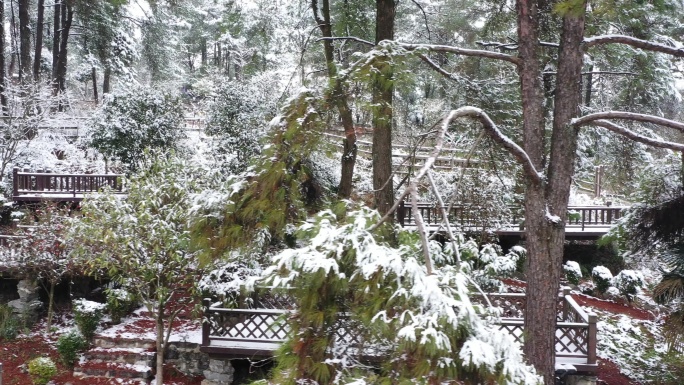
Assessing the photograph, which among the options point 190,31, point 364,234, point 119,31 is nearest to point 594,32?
point 364,234

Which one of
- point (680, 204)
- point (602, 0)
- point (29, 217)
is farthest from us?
point (29, 217)

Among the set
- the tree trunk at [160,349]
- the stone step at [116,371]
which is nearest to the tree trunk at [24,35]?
the stone step at [116,371]

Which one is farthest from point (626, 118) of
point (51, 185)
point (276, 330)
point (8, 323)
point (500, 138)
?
point (51, 185)

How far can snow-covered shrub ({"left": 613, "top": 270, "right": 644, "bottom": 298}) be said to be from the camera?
564 inches

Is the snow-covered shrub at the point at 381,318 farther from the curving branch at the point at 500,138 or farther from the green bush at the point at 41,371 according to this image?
the green bush at the point at 41,371

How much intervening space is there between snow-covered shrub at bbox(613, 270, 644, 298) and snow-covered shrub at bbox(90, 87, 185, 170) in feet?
42.1

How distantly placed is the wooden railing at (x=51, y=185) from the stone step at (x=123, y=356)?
572cm

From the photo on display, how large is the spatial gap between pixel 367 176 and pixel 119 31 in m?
13.9

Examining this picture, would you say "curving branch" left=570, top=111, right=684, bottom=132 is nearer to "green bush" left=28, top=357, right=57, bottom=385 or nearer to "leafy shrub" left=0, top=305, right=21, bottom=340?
"green bush" left=28, top=357, right=57, bottom=385

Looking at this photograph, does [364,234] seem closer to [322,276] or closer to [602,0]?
[322,276]

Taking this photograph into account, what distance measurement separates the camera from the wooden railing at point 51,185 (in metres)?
15.3

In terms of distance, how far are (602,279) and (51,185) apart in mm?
15559

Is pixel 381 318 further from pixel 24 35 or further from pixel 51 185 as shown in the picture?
pixel 24 35

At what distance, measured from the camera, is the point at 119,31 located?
24359mm
